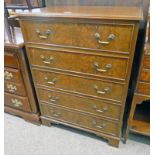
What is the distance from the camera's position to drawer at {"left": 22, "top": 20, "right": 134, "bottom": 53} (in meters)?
0.96

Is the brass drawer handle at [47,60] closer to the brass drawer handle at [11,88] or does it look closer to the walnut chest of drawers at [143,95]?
the brass drawer handle at [11,88]

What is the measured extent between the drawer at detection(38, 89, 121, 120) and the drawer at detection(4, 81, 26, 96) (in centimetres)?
18

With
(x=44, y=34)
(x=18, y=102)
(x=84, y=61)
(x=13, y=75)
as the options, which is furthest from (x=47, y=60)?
(x=18, y=102)

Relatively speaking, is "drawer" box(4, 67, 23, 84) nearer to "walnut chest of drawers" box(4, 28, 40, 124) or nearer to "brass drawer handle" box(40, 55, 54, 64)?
"walnut chest of drawers" box(4, 28, 40, 124)

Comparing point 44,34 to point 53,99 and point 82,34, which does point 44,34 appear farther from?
point 53,99

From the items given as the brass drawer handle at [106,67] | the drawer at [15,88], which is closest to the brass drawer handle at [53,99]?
the drawer at [15,88]

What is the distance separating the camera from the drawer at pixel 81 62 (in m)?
1.08

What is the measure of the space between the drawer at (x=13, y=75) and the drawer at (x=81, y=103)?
0.71 feet

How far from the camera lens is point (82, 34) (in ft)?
3.46

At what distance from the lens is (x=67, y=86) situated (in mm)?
1340

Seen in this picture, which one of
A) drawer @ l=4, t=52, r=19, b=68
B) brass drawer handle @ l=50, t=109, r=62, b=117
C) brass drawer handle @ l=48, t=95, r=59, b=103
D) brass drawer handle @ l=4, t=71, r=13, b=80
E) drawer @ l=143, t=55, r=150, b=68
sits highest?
drawer @ l=143, t=55, r=150, b=68

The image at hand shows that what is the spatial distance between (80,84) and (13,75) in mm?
650

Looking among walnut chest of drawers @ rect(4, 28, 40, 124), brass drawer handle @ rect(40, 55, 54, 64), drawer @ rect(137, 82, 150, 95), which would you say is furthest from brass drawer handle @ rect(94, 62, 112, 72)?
walnut chest of drawers @ rect(4, 28, 40, 124)

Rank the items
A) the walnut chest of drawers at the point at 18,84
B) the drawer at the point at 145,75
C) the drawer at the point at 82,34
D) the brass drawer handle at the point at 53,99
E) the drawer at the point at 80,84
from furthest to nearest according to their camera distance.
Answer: the brass drawer handle at the point at 53,99, the walnut chest of drawers at the point at 18,84, the drawer at the point at 80,84, the drawer at the point at 145,75, the drawer at the point at 82,34
